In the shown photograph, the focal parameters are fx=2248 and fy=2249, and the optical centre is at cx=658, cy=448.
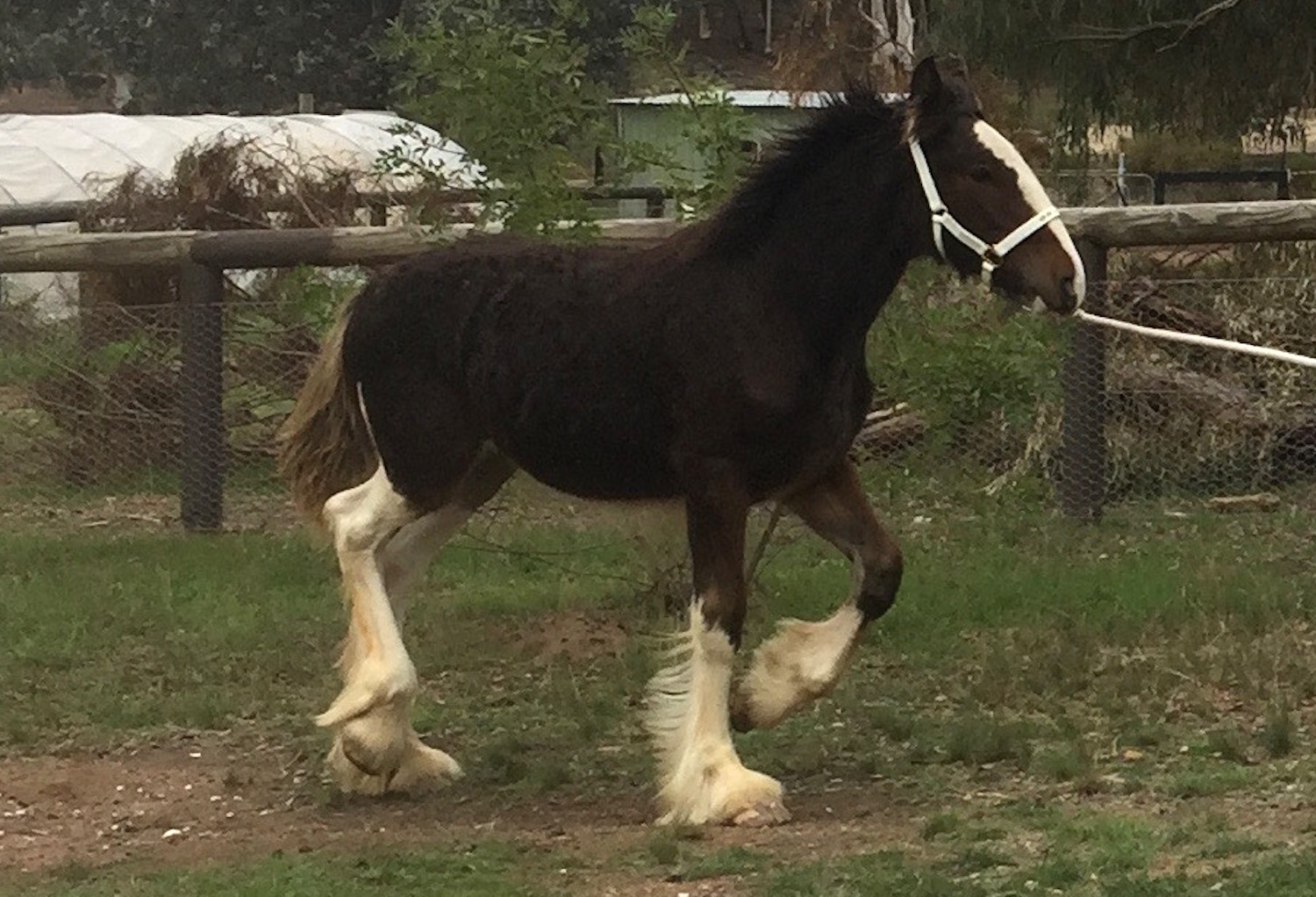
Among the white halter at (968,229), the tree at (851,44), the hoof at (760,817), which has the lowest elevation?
the hoof at (760,817)

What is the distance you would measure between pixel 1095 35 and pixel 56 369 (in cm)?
584

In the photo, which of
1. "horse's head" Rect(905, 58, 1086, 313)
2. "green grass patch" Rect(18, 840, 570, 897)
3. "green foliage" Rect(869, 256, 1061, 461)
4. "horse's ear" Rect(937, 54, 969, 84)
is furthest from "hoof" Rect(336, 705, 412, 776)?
"green foliage" Rect(869, 256, 1061, 461)

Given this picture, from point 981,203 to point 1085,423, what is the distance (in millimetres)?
4564

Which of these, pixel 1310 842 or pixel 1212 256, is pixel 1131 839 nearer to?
pixel 1310 842

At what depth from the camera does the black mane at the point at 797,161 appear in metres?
6.40

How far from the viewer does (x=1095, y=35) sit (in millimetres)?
11984

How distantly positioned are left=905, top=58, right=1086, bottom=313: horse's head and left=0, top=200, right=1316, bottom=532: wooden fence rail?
325 centimetres

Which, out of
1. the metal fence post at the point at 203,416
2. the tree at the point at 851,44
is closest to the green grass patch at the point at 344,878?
the metal fence post at the point at 203,416

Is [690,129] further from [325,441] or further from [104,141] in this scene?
[104,141]

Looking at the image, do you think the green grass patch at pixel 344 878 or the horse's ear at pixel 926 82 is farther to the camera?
the horse's ear at pixel 926 82

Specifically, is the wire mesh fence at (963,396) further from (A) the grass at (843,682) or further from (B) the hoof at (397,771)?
(B) the hoof at (397,771)

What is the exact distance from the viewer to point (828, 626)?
6.50 m

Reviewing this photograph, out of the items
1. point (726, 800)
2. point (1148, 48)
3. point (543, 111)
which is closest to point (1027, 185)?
point (726, 800)

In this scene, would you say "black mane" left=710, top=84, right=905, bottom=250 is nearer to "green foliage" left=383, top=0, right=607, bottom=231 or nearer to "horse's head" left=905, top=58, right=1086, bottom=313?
"horse's head" left=905, top=58, right=1086, bottom=313
